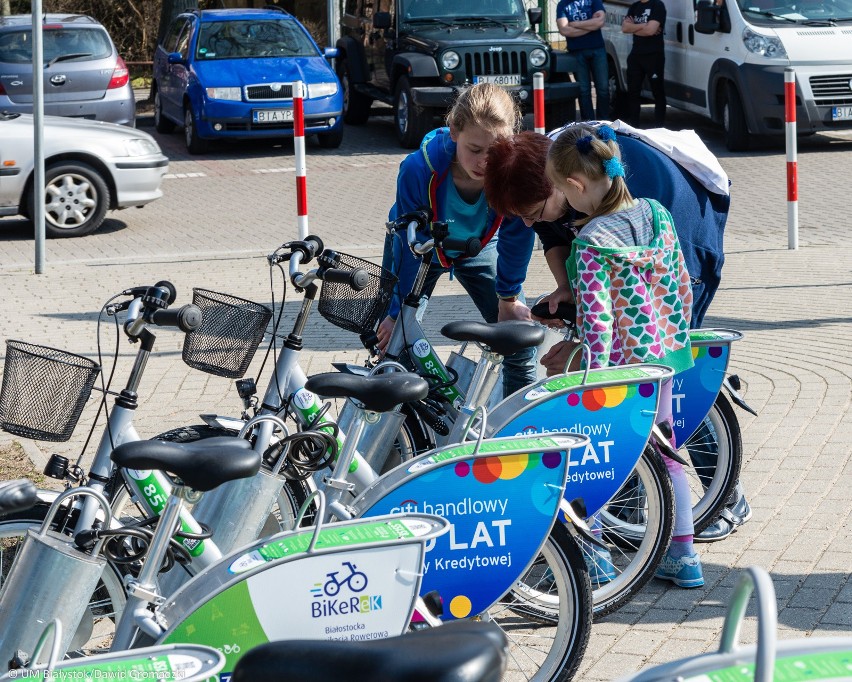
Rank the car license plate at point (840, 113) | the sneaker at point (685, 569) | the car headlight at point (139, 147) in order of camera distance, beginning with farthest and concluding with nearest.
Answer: the car license plate at point (840, 113) < the car headlight at point (139, 147) < the sneaker at point (685, 569)

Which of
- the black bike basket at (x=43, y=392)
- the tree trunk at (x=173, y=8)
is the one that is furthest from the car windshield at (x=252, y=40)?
the black bike basket at (x=43, y=392)

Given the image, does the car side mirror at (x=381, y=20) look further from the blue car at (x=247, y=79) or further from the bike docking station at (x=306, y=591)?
the bike docking station at (x=306, y=591)

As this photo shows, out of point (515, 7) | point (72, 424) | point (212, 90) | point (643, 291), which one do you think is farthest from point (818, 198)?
point (72, 424)

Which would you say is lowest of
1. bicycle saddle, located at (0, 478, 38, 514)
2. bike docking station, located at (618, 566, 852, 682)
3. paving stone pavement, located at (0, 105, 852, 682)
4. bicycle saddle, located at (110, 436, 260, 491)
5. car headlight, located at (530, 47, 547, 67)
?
paving stone pavement, located at (0, 105, 852, 682)

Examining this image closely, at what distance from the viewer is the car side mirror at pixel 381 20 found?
1692 centimetres

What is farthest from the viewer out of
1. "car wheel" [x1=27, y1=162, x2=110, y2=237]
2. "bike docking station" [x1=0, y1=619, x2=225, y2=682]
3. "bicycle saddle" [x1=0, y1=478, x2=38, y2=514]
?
"car wheel" [x1=27, y1=162, x2=110, y2=237]

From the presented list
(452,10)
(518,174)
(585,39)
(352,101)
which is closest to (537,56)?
(585,39)

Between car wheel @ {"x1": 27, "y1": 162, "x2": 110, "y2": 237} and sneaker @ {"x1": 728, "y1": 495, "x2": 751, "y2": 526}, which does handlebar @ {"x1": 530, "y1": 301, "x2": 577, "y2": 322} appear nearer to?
sneaker @ {"x1": 728, "y1": 495, "x2": 751, "y2": 526}

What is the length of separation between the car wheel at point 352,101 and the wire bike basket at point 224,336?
15.6 m

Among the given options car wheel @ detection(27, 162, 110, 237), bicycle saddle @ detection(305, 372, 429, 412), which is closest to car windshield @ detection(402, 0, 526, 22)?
car wheel @ detection(27, 162, 110, 237)

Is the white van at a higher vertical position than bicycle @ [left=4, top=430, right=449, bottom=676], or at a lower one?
higher

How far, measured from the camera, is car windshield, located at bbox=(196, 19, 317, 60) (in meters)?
16.9

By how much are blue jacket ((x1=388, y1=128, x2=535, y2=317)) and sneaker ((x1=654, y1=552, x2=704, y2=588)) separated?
1176 millimetres

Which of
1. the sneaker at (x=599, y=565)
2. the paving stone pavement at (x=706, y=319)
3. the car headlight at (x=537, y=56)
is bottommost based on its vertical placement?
the paving stone pavement at (x=706, y=319)
